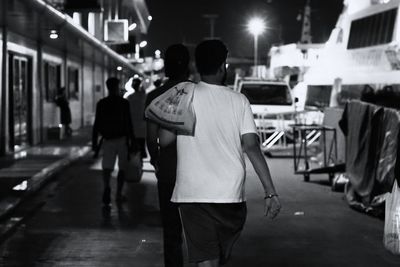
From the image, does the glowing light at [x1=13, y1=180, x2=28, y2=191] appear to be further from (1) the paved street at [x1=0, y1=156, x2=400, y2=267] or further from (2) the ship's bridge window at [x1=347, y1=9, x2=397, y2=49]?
(2) the ship's bridge window at [x1=347, y1=9, x2=397, y2=49]

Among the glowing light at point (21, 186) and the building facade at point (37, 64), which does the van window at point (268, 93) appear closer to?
the building facade at point (37, 64)

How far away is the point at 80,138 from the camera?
28641mm

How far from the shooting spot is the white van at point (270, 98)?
77.3 feet

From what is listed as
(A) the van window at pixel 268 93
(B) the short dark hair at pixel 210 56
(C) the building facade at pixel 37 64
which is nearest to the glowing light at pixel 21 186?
(C) the building facade at pixel 37 64

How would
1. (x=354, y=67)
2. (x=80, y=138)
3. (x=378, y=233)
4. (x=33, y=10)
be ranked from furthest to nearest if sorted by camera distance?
(x=80, y=138)
(x=354, y=67)
(x=33, y=10)
(x=378, y=233)

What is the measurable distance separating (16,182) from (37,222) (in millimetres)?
3732

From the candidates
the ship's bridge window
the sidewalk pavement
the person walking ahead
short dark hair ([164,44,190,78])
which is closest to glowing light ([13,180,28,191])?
the sidewalk pavement

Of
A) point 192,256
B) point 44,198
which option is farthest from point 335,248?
point 44,198

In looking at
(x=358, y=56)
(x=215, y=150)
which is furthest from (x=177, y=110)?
(x=358, y=56)

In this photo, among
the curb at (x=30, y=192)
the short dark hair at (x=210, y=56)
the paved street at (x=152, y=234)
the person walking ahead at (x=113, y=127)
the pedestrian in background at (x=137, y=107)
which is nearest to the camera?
the short dark hair at (x=210, y=56)

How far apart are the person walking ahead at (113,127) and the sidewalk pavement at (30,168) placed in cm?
156

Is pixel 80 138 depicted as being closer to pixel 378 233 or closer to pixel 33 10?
pixel 33 10

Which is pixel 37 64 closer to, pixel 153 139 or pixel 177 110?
pixel 153 139

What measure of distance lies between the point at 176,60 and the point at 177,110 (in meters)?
1.61
